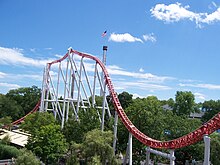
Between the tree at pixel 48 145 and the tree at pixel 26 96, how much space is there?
44.5 m

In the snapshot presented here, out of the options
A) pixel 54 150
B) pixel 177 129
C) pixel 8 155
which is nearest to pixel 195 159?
pixel 177 129

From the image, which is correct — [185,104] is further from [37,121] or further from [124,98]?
[37,121]

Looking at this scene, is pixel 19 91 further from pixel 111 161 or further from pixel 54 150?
pixel 111 161

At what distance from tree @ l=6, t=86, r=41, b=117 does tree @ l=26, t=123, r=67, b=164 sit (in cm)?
4452

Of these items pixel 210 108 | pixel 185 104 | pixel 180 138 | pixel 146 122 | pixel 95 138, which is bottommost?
pixel 95 138

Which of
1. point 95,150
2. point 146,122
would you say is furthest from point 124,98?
point 95,150

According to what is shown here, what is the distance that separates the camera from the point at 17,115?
64625 millimetres

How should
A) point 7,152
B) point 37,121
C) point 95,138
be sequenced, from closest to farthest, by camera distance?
1. point 95,138
2. point 7,152
3. point 37,121

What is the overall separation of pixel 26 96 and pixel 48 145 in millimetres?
48733

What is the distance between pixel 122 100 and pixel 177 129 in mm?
25976

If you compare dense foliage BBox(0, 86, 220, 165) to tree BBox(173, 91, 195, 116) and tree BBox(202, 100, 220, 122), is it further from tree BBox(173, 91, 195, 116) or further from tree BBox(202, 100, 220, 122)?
tree BBox(202, 100, 220, 122)

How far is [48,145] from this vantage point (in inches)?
1016

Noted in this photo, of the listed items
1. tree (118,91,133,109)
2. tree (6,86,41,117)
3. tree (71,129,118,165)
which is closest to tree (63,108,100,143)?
tree (71,129,118,165)

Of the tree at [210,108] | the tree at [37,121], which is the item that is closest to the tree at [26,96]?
the tree at [37,121]
